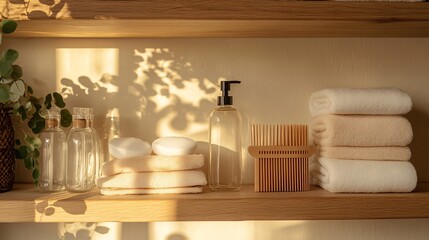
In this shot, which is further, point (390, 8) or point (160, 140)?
point (160, 140)

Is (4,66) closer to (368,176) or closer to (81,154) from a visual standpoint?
(81,154)

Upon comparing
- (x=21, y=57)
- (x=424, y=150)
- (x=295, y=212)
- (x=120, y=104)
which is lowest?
(x=295, y=212)

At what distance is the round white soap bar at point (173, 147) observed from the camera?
1.20 m

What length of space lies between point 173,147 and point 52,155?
283 millimetres

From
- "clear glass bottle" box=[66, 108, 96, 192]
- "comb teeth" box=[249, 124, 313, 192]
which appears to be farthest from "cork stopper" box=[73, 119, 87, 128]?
"comb teeth" box=[249, 124, 313, 192]

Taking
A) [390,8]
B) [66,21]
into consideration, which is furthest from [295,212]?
[66,21]

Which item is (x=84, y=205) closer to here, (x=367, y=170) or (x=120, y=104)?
(x=120, y=104)

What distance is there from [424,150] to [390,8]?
451mm

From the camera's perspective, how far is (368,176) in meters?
1.16

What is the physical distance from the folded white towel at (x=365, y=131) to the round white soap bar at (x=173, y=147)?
0.31 meters

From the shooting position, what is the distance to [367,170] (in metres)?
1.17

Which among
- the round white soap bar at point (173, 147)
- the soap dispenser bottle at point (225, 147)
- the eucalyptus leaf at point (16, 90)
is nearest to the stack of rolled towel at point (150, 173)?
the round white soap bar at point (173, 147)

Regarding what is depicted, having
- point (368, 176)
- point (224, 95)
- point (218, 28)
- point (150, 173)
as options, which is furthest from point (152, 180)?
point (368, 176)

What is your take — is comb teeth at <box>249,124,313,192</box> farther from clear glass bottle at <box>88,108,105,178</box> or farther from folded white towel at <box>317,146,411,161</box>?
clear glass bottle at <box>88,108,105,178</box>
